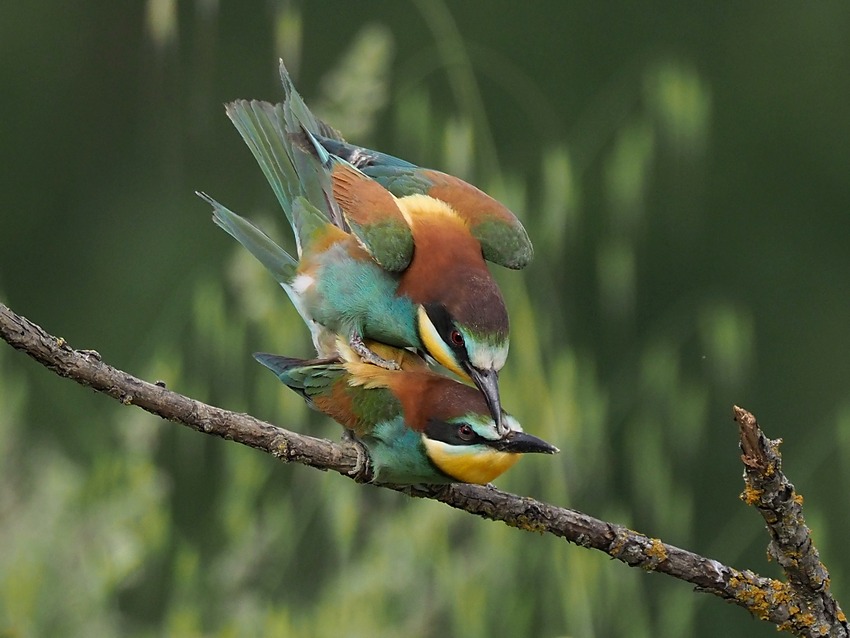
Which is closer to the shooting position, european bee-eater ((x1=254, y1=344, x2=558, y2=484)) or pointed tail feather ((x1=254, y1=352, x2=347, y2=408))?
european bee-eater ((x1=254, y1=344, x2=558, y2=484))

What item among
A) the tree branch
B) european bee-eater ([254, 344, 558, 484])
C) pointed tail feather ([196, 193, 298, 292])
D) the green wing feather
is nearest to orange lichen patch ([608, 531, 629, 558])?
the tree branch

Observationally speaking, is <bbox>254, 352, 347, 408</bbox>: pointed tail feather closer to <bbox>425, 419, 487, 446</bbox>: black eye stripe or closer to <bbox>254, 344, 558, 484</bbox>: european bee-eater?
<bbox>254, 344, 558, 484</bbox>: european bee-eater

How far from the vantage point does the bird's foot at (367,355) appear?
99.4 inches

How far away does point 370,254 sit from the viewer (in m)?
2.63

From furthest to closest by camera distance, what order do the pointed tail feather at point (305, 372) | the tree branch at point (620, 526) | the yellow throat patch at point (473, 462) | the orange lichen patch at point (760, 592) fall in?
1. the pointed tail feather at point (305, 372)
2. the yellow throat patch at point (473, 462)
3. the orange lichen patch at point (760, 592)
4. the tree branch at point (620, 526)

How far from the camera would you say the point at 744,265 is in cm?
550

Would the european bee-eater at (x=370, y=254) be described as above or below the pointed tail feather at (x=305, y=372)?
above

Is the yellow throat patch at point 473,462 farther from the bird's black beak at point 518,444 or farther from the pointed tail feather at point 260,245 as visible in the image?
the pointed tail feather at point 260,245

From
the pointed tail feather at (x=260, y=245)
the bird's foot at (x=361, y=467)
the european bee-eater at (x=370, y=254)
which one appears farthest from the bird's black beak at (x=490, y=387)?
the pointed tail feather at (x=260, y=245)

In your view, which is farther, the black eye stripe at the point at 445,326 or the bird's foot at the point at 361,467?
the black eye stripe at the point at 445,326

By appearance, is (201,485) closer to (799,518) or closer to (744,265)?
(744,265)

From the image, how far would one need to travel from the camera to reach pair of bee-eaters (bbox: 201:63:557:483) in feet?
7.03

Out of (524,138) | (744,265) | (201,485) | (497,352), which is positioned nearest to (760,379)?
(744,265)

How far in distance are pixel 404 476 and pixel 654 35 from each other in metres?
3.93
